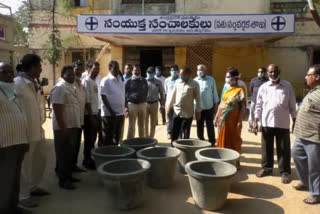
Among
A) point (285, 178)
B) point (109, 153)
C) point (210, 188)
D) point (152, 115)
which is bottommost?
point (285, 178)

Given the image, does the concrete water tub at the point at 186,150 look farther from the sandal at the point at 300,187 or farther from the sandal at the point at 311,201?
the sandal at the point at 311,201

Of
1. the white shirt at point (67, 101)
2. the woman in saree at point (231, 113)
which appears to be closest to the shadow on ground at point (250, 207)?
the woman in saree at point (231, 113)

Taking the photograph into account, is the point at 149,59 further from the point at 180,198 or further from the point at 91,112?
the point at 180,198

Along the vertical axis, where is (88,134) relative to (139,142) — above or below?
above

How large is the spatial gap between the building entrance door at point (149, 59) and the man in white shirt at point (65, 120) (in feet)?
30.0

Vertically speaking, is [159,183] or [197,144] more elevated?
[197,144]

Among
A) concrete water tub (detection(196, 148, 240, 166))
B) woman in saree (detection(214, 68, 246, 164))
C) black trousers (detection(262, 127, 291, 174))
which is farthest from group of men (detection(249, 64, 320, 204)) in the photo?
concrete water tub (detection(196, 148, 240, 166))

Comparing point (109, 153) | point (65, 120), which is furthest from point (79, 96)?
point (109, 153)

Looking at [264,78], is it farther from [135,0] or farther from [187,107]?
[135,0]

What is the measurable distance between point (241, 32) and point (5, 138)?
7637mm

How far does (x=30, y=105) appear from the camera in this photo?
3.52m

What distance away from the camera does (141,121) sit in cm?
596

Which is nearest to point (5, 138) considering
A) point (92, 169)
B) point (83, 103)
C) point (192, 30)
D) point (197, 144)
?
point (83, 103)

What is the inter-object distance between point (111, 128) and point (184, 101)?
140 cm
